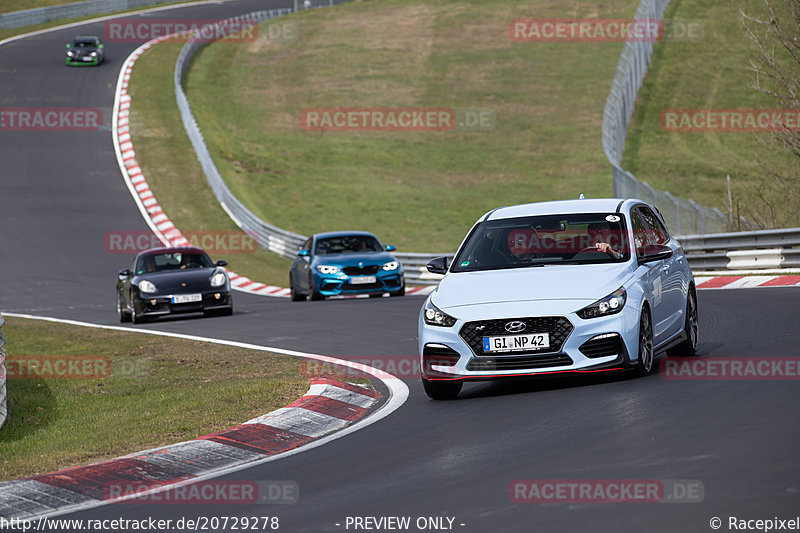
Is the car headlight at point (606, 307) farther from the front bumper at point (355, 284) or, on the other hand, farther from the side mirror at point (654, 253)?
the front bumper at point (355, 284)

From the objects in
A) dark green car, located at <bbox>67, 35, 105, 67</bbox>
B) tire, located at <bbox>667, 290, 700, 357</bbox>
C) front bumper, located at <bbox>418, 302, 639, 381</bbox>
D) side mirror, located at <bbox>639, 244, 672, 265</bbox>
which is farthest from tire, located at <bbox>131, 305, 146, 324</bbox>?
dark green car, located at <bbox>67, 35, 105, 67</bbox>

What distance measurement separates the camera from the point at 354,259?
2533cm

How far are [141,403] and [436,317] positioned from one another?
3131 mm

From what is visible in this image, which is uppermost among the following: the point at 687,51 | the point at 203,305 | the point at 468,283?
the point at 687,51

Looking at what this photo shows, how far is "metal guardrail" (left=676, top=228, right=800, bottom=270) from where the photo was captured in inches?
890

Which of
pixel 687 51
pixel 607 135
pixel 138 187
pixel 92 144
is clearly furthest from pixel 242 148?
pixel 687 51

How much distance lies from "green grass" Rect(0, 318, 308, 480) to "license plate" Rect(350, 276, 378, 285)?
8.25 meters

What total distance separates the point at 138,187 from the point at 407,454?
1459 inches

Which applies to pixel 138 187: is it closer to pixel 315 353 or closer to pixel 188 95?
pixel 188 95

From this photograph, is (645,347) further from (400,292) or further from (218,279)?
(400,292)

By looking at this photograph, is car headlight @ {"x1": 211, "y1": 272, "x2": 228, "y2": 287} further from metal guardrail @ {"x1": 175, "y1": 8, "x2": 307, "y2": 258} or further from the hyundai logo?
the hyundai logo

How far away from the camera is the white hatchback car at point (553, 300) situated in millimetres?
9930

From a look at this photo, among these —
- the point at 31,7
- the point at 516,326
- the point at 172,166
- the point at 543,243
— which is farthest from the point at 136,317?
the point at 31,7

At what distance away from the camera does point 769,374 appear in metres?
10.1
